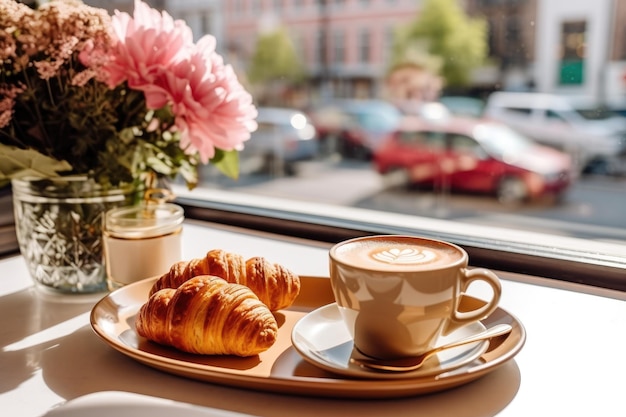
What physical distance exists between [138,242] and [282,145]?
6579 mm

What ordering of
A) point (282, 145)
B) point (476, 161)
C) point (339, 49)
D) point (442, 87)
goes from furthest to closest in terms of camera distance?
point (339, 49) < point (442, 87) < point (282, 145) < point (476, 161)

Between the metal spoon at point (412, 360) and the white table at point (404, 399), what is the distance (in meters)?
0.02

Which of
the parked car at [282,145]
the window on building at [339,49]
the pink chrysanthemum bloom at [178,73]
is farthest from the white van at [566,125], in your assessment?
the pink chrysanthemum bloom at [178,73]

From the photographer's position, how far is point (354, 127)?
783 centimetres

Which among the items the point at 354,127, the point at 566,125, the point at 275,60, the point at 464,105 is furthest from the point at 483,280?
the point at 275,60

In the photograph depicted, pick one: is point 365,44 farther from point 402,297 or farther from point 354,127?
point 402,297

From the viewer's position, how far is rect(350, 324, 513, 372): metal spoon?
1.54ft

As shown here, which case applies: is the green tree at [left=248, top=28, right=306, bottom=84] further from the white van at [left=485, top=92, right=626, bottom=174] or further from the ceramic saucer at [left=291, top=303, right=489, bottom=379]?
the ceramic saucer at [left=291, top=303, right=489, bottom=379]

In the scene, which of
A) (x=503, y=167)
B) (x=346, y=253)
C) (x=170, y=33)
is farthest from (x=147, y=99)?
(x=503, y=167)

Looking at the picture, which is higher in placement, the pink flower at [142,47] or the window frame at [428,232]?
the pink flower at [142,47]

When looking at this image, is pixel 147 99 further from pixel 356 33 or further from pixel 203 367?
pixel 356 33

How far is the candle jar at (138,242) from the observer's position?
0.67 metres

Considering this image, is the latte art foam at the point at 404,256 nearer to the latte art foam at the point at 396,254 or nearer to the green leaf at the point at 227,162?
the latte art foam at the point at 396,254

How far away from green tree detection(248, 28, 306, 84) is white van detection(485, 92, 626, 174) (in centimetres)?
331
